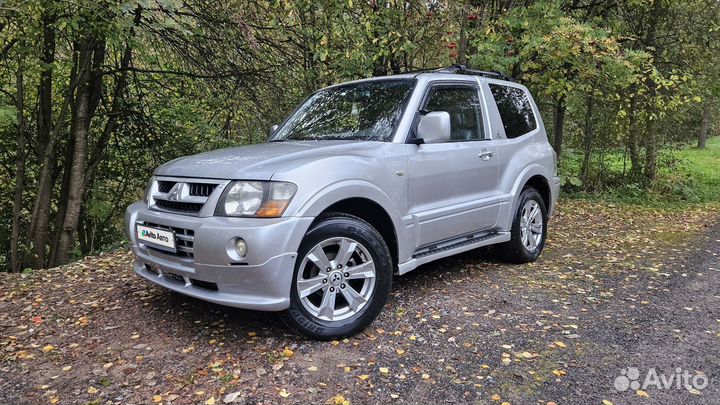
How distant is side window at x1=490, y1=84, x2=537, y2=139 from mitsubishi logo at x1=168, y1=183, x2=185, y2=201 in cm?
320

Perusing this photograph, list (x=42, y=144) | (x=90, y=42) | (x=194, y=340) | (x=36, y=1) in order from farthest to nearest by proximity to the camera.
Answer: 1. (x=42, y=144)
2. (x=90, y=42)
3. (x=36, y=1)
4. (x=194, y=340)

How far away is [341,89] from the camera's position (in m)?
4.77

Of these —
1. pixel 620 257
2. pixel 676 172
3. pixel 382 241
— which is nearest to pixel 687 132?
pixel 676 172

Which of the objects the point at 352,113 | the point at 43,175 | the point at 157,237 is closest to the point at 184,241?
the point at 157,237

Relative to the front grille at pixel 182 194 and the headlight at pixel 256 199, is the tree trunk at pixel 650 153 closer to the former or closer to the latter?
the headlight at pixel 256 199

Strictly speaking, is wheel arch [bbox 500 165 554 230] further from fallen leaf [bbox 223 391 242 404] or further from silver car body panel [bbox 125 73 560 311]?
fallen leaf [bbox 223 391 242 404]

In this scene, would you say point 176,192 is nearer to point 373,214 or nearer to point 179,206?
point 179,206

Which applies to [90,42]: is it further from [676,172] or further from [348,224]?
[676,172]

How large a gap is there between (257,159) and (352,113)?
4.00ft

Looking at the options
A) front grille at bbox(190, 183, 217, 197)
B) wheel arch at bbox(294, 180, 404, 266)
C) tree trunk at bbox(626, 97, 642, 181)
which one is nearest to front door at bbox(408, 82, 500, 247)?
wheel arch at bbox(294, 180, 404, 266)

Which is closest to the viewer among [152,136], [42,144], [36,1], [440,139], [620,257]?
[440,139]

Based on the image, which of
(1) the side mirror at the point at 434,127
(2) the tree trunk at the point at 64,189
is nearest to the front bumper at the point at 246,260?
(1) the side mirror at the point at 434,127

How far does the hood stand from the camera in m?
3.18

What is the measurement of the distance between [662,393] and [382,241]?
1859 mm
